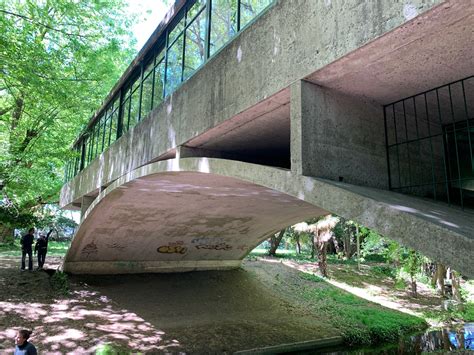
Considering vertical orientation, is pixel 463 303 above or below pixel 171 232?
below

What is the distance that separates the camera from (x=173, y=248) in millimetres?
16375

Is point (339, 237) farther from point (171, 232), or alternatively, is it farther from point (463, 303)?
point (171, 232)

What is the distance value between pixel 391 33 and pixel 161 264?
49.9 feet

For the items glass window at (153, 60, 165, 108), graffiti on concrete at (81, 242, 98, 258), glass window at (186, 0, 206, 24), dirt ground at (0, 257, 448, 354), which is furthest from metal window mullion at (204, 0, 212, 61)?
graffiti on concrete at (81, 242, 98, 258)

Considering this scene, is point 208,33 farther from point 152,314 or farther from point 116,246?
point 116,246

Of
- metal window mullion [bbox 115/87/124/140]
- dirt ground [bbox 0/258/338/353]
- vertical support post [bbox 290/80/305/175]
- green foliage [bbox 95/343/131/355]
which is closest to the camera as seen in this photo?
vertical support post [bbox 290/80/305/175]

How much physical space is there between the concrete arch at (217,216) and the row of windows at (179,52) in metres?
2.16

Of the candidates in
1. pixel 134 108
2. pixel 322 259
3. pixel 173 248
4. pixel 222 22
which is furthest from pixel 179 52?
pixel 322 259

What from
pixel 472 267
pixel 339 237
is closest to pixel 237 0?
pixel 472 267

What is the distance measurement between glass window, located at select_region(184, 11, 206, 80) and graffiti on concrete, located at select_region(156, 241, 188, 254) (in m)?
9.77

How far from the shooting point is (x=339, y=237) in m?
30.2

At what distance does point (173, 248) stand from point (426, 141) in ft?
42.0

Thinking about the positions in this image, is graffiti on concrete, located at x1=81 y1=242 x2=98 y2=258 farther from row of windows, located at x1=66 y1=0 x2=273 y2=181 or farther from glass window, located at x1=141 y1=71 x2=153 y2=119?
glass window, located at x1=141 y1=71 x2=153 y2=119

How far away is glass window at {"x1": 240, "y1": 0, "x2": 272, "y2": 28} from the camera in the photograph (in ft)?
18.4
